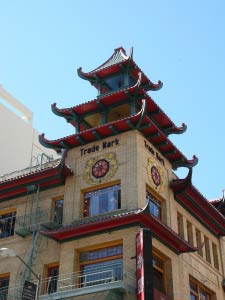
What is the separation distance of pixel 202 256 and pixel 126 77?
13.7 m

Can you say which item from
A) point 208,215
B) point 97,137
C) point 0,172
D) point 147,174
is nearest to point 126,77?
point 97,137

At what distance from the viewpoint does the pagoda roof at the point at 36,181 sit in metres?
35.4

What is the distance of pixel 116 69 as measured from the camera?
39875 millimetres

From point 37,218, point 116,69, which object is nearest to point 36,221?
point 37,218

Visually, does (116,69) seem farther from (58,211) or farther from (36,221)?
(36,221)

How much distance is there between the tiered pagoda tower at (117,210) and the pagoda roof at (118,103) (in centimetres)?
7

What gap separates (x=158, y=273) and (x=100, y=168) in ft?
24.2

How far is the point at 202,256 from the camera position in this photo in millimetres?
39000

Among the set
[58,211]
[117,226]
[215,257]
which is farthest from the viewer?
[215,257]

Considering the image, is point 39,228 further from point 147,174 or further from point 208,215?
point 208,215

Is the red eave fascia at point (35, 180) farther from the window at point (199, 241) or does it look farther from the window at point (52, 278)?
the window at point (199, 241)

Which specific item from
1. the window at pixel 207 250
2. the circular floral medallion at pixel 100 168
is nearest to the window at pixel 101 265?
the circular floral medallion at pixel 100 168

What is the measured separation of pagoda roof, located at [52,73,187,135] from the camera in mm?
36938

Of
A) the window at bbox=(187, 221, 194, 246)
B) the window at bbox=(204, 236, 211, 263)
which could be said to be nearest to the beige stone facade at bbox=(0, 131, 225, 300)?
the window at bbox=(187, 221, 194, 246)
